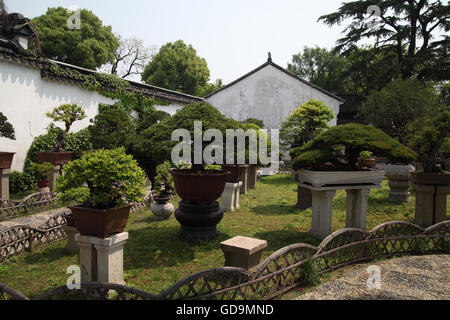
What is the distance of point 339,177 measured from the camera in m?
6.00

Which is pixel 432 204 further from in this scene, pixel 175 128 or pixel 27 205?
pixel 27 205

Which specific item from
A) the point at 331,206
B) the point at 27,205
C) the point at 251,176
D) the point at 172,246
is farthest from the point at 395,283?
the point at 251,176

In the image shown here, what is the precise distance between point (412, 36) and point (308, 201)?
17699 millimetres

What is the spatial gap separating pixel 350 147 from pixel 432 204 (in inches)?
102

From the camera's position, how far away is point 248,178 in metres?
13.0

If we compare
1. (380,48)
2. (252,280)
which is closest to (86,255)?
(252,280)

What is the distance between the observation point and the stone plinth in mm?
4473

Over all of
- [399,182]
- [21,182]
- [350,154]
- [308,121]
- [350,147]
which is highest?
[308,121]

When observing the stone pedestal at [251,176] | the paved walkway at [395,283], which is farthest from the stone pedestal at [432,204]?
the stone pedestal at [251,176]

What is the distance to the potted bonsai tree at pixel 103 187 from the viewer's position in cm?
388

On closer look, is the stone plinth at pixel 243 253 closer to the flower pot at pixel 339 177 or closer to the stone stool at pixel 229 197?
the flower pot at pixel 339 177

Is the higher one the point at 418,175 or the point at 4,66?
the point at 4,66

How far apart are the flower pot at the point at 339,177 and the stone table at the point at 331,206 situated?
3.2 inches
